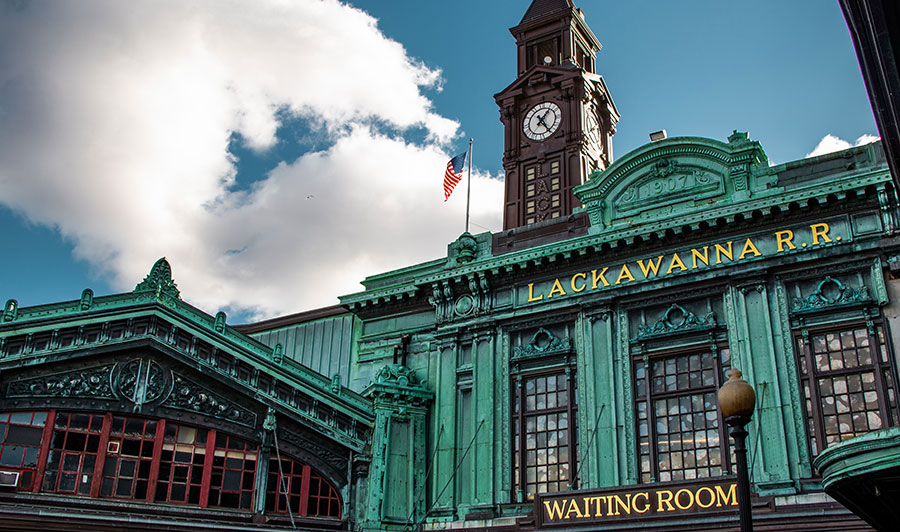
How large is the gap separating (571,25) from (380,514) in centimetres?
3223

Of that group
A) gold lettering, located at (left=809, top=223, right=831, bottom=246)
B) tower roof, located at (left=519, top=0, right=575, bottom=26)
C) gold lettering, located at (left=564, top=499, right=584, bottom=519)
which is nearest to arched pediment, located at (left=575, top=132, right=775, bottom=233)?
gold lettering, located at (left=809, top=223, right=831, bottom=246)

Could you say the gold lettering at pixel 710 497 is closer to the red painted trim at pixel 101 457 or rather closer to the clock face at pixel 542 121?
the red painted trim at pixel 101 457

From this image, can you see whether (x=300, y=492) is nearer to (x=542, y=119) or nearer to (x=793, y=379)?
(x=793, y=379)

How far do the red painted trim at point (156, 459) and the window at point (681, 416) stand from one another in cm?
1367

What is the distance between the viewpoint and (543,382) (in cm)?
2759

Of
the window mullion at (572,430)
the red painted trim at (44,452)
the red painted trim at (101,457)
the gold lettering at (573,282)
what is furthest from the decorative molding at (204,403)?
the gold lettering at (573,282)

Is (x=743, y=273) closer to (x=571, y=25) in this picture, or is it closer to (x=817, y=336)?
(x=817, y=336)

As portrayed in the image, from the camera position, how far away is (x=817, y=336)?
77.5ft

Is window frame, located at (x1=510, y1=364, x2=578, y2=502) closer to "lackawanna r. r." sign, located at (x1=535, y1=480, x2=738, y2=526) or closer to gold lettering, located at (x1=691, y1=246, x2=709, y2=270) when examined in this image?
"lackawanna r. r." sign, located at (x1=535, y1=480, x2=738, y2=526)

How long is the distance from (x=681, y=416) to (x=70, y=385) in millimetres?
17165

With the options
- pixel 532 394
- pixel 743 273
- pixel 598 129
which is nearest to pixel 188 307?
pixel 532 394

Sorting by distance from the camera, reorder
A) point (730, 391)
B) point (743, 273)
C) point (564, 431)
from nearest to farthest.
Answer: point (730, 391) → point (743, 273) → point (564, 431)

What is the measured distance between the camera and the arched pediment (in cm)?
2612

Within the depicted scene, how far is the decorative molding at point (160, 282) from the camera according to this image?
27219 mm
